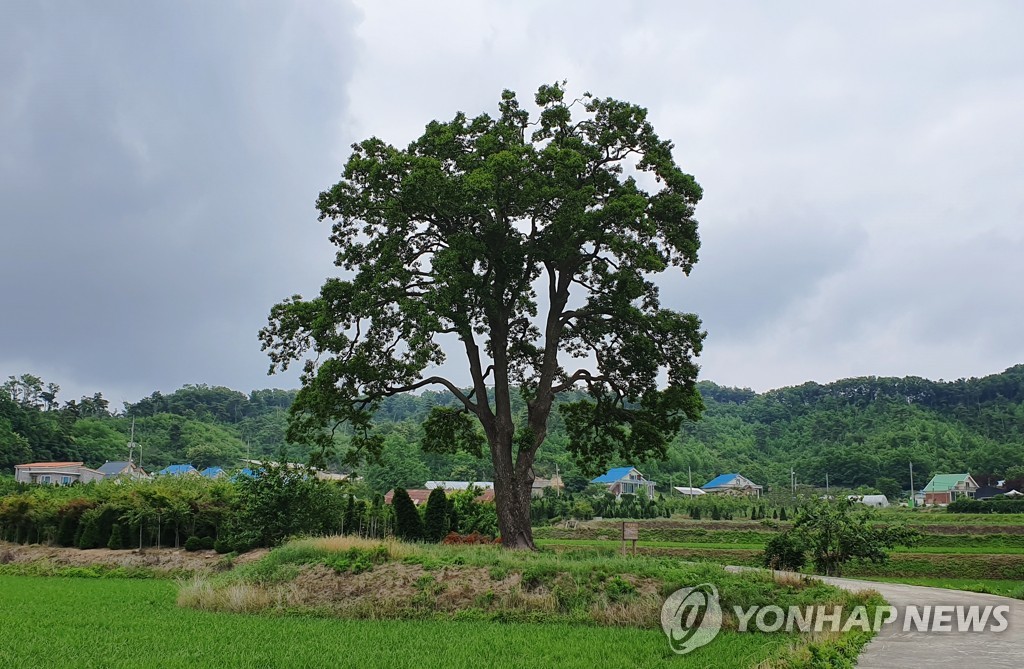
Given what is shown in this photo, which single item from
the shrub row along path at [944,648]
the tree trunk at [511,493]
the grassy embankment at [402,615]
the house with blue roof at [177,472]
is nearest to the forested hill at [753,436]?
the house with blue roof at [177,472]

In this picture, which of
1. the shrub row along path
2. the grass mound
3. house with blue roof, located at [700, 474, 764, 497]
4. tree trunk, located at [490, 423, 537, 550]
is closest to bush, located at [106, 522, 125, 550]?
the grass mound

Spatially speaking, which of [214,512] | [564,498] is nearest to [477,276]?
[214,512]

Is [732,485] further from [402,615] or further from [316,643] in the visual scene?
[316,643]

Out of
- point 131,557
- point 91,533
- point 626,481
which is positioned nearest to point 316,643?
point 131,557

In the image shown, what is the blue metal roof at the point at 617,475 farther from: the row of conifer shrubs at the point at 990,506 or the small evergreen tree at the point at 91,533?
the small evergreen tree at the point at 91,533

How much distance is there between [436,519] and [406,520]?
1.10 meters

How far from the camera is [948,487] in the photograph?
75.5 meters

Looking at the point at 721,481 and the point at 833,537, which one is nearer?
the point at 833,537

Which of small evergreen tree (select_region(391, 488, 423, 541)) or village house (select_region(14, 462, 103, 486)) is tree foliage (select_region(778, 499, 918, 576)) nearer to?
small evergreen tree (select_region(391, 488, 423, 541))

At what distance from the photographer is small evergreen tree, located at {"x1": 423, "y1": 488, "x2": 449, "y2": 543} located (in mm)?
26672

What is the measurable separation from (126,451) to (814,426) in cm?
8119

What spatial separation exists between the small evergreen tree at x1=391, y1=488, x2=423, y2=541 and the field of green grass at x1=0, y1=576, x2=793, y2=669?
1125cm

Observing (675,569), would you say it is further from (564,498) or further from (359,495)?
(564,498)

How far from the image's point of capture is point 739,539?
139ft
